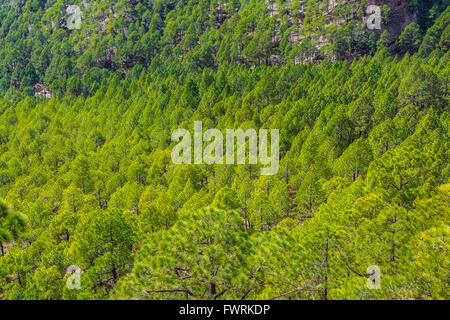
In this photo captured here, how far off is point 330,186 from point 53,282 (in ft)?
104

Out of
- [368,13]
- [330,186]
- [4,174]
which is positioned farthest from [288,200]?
[368,13]

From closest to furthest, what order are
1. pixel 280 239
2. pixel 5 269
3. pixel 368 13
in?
pixel 280 239
pixel 5 269
pixel 368 13

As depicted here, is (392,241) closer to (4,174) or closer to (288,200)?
(288,200)

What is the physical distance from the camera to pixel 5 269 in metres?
40.6

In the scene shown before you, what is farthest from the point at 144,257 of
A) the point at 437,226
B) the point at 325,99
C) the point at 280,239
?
the point at 325,99

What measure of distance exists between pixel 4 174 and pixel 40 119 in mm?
40920

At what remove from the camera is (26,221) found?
15281 millimetres

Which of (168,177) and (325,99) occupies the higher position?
(325,99)

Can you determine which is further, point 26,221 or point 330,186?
point 330,186

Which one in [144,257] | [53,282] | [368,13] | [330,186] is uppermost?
[368,13]

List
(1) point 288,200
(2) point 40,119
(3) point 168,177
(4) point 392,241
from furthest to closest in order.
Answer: (2) point 40,119
(3) point 168,177
(1) point 288,200
(4) point 392,241
